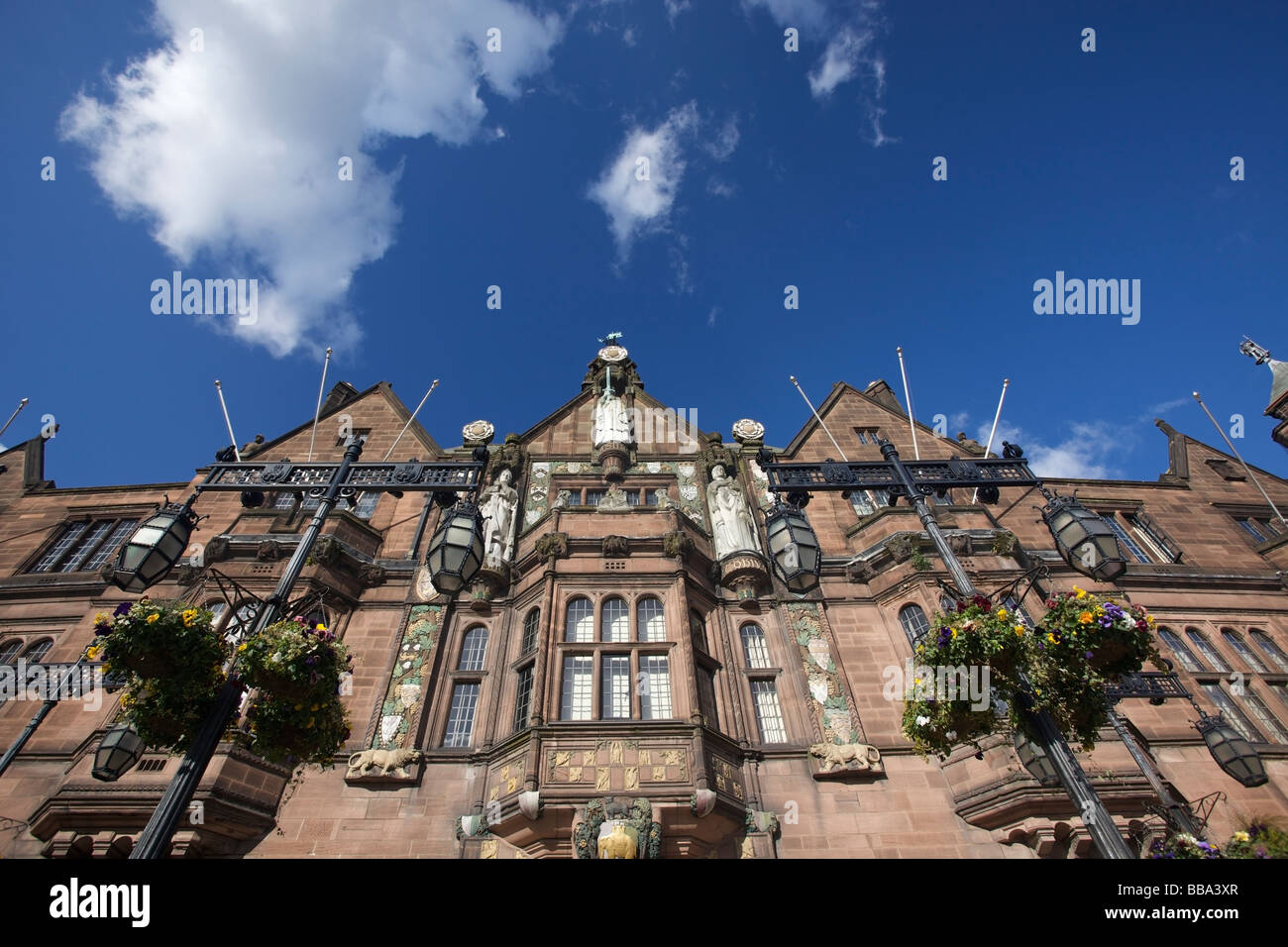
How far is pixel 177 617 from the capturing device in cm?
818

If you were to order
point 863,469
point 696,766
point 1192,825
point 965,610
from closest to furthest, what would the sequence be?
1. point 965,610
2. point 863,469
3. point 696,766
4. point 1192,825

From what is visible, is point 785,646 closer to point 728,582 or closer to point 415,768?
point 728,582

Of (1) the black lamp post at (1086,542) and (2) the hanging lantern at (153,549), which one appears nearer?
(1) the black lamp post at (1086,542)

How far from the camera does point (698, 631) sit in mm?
19000

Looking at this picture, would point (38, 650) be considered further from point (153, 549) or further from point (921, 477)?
point (921, 477)

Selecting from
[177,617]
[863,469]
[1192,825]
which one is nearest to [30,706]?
[177,617]

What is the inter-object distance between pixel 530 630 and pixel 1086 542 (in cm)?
1396

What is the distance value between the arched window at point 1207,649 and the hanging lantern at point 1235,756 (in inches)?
266

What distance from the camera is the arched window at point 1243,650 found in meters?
20.9

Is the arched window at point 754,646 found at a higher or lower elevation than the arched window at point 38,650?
lower

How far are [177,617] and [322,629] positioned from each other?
1.62 m

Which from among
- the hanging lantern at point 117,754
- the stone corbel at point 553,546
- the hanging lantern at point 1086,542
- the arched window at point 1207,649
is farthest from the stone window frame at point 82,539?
the arched window at point 1207,649

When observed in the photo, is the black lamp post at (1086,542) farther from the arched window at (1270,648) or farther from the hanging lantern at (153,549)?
the arched window at (1270,648)

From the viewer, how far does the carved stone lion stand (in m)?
16.1
